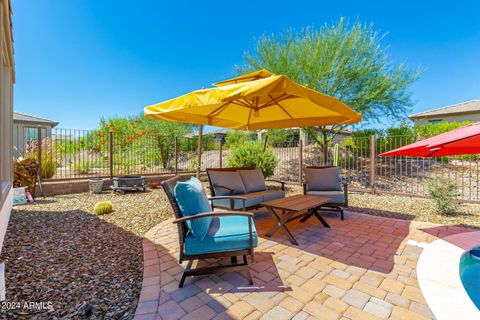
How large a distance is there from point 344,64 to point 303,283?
8.75 metres

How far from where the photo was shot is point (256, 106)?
4.37 m

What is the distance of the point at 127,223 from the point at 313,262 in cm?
319

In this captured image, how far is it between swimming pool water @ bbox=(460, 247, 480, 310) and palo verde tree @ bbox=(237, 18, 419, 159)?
6201 mm

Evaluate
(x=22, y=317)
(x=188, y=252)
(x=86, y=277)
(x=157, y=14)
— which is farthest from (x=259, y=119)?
(x=157, y=14)

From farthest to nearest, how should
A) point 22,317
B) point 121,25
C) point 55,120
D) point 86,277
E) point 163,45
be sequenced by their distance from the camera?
point 55,120, point 163,45, point 121,25, point 86,277, point 22,317

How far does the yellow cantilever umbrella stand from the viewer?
2.49 meters

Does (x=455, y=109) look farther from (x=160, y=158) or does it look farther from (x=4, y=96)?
(x=4, y=96)

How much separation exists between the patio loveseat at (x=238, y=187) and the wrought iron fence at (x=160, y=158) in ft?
2.39

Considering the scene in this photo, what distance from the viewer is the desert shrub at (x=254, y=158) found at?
7.40 meters

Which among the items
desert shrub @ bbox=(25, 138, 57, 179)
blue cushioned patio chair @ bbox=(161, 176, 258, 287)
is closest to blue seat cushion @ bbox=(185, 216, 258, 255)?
blue cushioned patio chair @ bbox=(161, 176, 258, 287)

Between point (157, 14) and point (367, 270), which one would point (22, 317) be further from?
point (157, 14)

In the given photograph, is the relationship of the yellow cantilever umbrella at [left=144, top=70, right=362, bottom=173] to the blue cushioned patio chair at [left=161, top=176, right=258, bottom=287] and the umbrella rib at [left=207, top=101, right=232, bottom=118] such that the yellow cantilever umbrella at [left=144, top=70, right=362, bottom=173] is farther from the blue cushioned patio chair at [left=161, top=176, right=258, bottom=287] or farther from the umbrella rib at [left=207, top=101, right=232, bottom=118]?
the blue cushioned patio chair at [left=161, top=176, right=258, bottom=287]

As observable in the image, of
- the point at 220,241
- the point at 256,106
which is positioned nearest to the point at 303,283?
the point at 220,241

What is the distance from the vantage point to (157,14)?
29.3 feet
